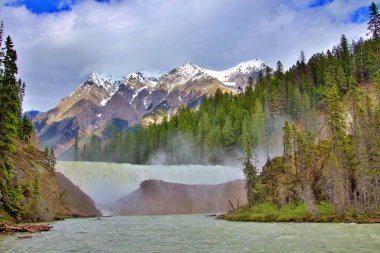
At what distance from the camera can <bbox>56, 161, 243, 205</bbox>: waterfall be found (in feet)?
328

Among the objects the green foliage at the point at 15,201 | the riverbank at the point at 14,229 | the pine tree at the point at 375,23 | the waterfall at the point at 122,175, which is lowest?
the riverbank at the point at 14,229

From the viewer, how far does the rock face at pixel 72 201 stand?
8338cm

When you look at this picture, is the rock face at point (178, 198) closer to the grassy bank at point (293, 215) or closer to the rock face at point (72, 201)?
the rock face at point (72, 201)

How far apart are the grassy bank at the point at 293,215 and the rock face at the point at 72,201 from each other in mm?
34029

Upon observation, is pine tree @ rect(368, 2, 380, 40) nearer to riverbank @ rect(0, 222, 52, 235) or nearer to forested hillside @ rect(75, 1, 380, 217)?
forested hillside @ rect(75, 1, 380, 217)

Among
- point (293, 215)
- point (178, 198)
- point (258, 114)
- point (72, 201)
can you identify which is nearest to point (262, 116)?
point (258, 114)

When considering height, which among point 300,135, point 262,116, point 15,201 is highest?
point 262,116

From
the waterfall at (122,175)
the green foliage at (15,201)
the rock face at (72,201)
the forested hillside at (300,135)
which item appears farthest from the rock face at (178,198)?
the green foliage at (15,201)

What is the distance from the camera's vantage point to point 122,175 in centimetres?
10650

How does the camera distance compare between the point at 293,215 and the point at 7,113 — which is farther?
the point at 293,215

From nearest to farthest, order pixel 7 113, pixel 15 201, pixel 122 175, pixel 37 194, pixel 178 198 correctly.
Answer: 1. pixel 7 113
2. pixel 15 201
3. pixel 37 194
4. pixel 178 198
5. pixel 122 175

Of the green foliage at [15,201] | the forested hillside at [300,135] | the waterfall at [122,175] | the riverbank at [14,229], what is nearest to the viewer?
the riverbank at [14,229]

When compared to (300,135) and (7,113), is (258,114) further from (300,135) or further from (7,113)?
(7,113)

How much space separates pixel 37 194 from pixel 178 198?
146 feet
